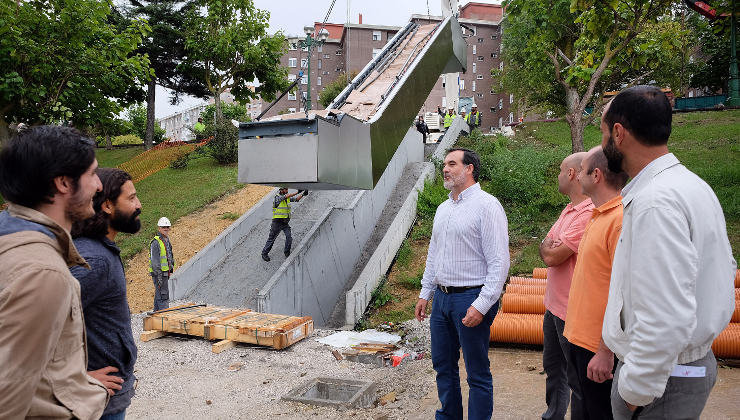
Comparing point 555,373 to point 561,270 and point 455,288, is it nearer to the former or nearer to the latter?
point 561,270

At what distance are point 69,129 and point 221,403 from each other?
423cm

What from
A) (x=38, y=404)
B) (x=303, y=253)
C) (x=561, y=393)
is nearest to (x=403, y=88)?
(x=303, y=253)

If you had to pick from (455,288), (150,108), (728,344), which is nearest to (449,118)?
(728,344)

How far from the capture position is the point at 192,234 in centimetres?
1421

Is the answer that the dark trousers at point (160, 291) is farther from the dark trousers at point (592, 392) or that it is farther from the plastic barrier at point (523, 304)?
the dark trousers at point (592, 392)

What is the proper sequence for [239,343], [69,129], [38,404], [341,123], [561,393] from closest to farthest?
[38,404] → [69,129] → [561,393] → [239,343] → [341,123]

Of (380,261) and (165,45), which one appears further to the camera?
(165,45)

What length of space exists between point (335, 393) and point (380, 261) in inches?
189

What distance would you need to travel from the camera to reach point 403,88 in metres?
10.7

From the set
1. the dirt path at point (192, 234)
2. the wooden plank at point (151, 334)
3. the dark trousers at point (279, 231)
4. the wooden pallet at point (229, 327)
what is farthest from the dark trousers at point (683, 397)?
the dirt path at point (192, 234)

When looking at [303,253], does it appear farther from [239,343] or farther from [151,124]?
[151,124]

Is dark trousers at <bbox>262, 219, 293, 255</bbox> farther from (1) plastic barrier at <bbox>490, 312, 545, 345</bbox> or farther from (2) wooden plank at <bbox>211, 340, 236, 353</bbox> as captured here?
(1) plastic barrier at <bbox>490, 312, 545, 345</bbox>

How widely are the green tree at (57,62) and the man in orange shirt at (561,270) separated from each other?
39.5 ft

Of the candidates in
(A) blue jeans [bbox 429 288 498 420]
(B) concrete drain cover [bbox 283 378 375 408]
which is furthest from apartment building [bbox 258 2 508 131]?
(A) blue jeans [bbox 429 288 498 420]
